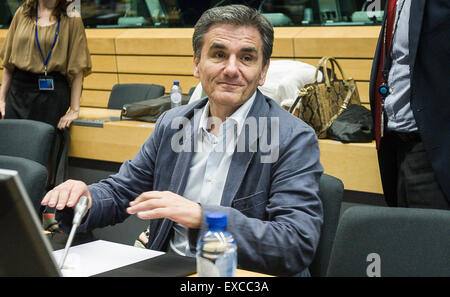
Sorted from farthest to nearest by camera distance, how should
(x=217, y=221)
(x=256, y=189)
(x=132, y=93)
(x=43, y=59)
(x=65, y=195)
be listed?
(x=132, y=93), (x=43, y=59), (x=256, y=189), (x=65, y=195), (x=217, y=221)

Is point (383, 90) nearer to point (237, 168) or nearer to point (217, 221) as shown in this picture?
point (237, 168)

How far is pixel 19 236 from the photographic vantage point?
79 centimetres

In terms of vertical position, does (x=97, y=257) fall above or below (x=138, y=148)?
above

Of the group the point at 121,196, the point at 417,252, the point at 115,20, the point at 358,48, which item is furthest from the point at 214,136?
the point at 115,20

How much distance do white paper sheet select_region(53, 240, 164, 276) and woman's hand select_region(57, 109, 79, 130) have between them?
2.83 metres

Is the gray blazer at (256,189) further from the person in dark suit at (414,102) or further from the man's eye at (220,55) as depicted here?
the person in dark suit at (414,102)

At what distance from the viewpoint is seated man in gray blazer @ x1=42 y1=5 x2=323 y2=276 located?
1555 mm

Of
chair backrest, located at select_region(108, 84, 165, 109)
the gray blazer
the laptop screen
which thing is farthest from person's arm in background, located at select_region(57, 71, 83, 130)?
the laptop screen

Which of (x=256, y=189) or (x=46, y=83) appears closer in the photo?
(x=256, y=189)

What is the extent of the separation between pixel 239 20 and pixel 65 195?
751 mm

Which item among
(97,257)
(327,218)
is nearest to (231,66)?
(327,218)

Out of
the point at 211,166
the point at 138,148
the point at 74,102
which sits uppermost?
the point at 211,166

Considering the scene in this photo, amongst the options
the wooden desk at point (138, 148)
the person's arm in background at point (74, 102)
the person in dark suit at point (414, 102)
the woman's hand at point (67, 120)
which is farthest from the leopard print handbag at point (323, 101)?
the woman's hand at point (67, 120)
